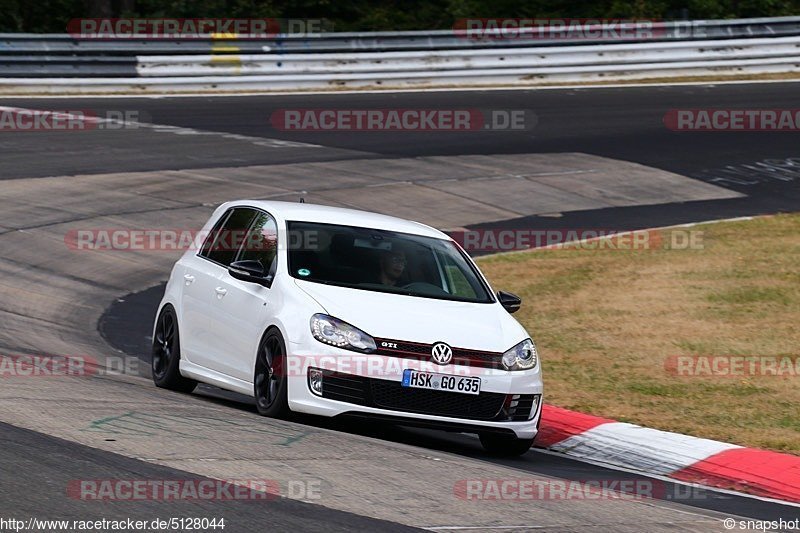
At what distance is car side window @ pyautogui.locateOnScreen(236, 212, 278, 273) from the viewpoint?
995cm

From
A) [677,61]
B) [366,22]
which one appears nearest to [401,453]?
[677,61]

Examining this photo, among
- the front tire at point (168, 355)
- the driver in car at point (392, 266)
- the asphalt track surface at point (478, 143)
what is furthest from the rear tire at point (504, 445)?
the front tire at point (168, 355)

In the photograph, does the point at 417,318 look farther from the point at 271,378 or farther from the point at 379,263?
the point at 271,378

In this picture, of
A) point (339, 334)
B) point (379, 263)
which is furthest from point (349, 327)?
point (379, 263)

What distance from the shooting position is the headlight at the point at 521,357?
9180 mm

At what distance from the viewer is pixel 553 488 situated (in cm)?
779

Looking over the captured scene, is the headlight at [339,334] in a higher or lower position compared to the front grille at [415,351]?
higher

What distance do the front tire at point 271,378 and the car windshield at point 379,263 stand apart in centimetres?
55

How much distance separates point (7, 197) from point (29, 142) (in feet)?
13.7

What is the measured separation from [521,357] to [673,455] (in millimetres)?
1268

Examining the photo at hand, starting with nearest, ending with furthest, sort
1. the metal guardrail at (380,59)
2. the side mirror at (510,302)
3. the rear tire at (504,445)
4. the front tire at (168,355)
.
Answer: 1. the rear tire at (504,445)
2. the side mirror at (510,302)
3. the front tire at (168,355)
4. the metal guardrail at (380,59)

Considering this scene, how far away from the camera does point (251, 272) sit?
9680mm

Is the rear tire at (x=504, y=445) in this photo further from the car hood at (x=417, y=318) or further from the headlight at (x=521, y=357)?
the car hood at (x=417, y=318)

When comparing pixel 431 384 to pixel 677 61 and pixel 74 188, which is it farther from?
pixel 677 61
